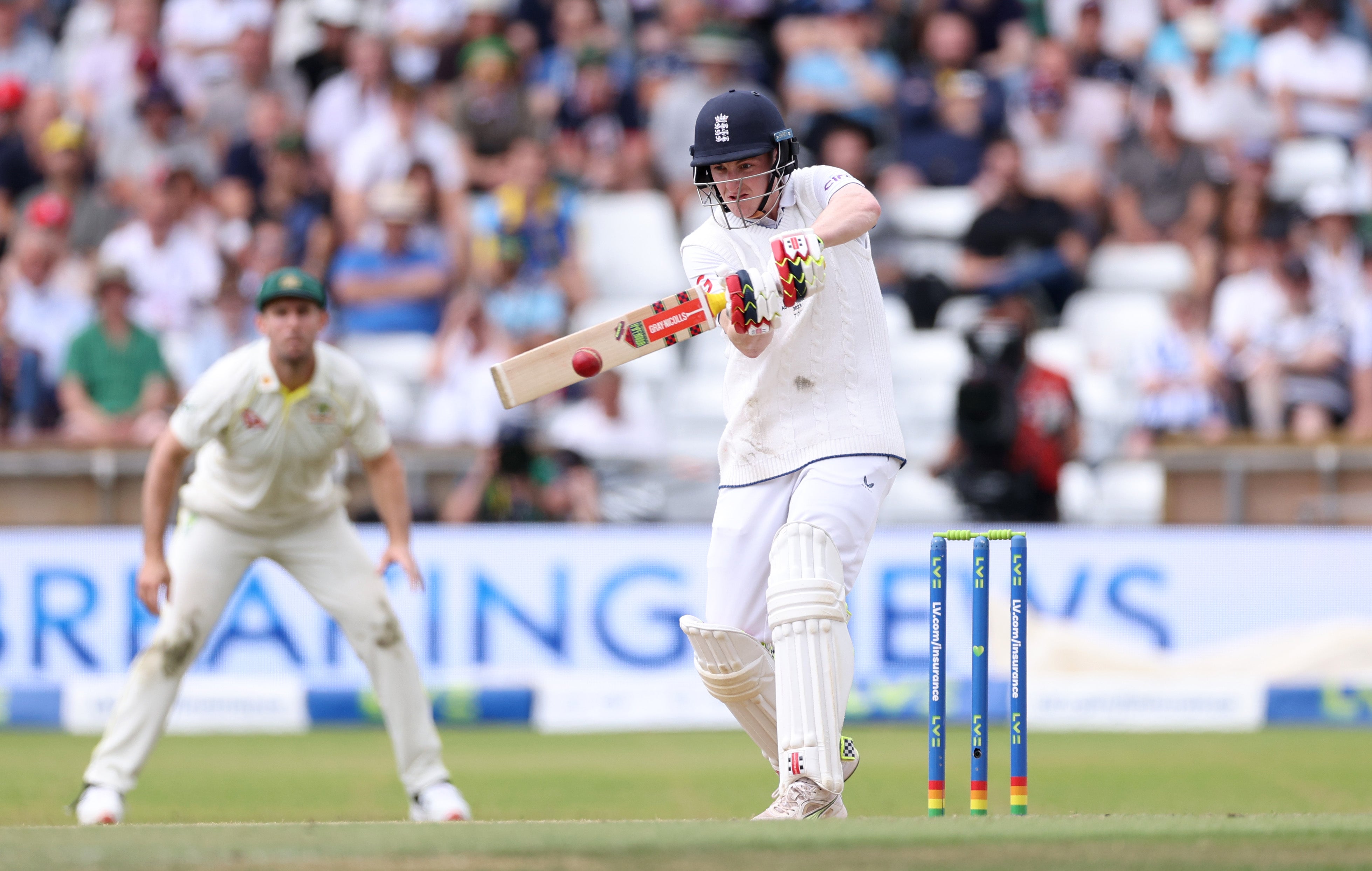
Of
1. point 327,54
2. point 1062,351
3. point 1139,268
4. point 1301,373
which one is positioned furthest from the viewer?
point 327,54

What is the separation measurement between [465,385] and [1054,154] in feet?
12.7

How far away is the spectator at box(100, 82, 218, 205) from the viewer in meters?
11.9

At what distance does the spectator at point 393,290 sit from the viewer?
10.7 m

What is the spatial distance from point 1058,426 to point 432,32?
17.6 ft

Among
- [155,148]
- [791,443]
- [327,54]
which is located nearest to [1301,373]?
[791,443]

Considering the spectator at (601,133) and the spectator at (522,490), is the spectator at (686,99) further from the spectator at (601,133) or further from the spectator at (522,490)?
the spectator at (522,490)

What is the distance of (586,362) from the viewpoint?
4348 mm

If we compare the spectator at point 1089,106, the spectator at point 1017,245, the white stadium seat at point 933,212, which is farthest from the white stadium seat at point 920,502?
the spectator at point 1089,106

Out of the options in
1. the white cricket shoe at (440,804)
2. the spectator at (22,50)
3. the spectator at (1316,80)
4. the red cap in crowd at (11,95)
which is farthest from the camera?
the spectator at (22,50)

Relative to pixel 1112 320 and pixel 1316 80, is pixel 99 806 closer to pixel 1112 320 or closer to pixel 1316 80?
pixel 1112 320

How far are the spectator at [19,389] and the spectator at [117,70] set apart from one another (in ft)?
8.60

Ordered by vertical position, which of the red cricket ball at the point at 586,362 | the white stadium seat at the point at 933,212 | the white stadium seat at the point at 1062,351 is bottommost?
the red cricket ball at the point at 586,362

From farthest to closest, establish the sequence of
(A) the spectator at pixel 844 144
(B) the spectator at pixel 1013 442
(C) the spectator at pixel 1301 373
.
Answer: (A) the spectator at pixel 844 144 → (C) the spectator at pixel 1301 373 → (B) the spectator at pixel 1013 442

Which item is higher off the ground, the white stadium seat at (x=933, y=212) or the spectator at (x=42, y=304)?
the white stadium seat at (x=933, y=212)
